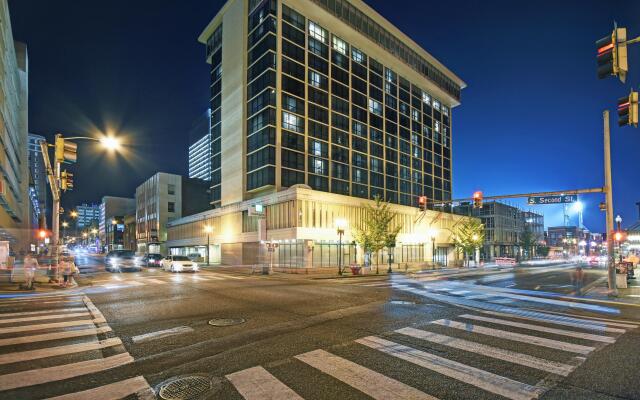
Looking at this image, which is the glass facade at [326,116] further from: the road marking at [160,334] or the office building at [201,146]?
the office building at [201,146]

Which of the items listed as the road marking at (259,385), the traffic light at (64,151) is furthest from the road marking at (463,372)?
the traffic light at (64,151)

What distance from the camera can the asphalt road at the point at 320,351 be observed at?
17.9ft

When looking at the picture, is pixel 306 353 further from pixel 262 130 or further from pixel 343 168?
pixel 343 168

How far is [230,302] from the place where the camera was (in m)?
13.8

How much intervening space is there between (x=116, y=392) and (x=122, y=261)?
4626 cm

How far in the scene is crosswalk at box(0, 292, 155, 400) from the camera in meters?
5.39

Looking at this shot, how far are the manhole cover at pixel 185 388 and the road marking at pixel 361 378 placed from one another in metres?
1.89

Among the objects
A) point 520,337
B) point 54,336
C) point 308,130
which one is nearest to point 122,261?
point 308,130

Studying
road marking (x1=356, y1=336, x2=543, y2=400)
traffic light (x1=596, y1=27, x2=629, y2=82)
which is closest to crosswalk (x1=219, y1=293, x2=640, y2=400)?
road marking (x1=356, y1=336, x2=543, y2=400)

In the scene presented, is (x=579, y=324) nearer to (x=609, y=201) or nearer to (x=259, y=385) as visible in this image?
(x=259, y=385)

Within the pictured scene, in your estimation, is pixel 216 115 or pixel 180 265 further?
pixel 216 115

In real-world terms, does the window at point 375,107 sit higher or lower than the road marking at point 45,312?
higher

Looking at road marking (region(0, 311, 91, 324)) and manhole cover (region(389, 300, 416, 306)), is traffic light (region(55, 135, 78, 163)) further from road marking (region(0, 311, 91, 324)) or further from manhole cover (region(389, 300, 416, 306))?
manhole cover (region(389, 300, 416, 306))

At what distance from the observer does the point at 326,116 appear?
5375 centimetres
